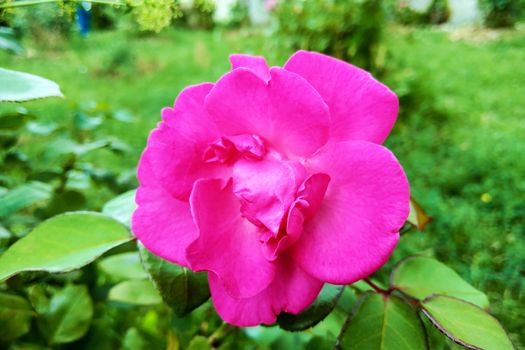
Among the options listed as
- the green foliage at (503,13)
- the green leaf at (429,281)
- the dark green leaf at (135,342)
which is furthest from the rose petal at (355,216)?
the green foliage at (503,13)

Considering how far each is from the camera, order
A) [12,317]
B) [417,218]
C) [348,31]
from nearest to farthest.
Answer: [417,218]
[12,317]
[348,31]

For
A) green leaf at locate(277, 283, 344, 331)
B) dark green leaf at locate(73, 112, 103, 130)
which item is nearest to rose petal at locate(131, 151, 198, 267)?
green leaf at locate(277, 283, 344, 331)

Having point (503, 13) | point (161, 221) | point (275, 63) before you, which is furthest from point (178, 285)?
point (503, 13)

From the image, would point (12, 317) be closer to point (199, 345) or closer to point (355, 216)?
point (199, 345)

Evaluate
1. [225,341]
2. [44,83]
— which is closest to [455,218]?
[225,341]

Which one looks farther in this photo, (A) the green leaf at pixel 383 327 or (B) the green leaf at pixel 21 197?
(B) the green leaf at pixel 21 197

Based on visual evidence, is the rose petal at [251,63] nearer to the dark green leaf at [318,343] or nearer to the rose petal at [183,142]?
the rose petal at [183,142]
